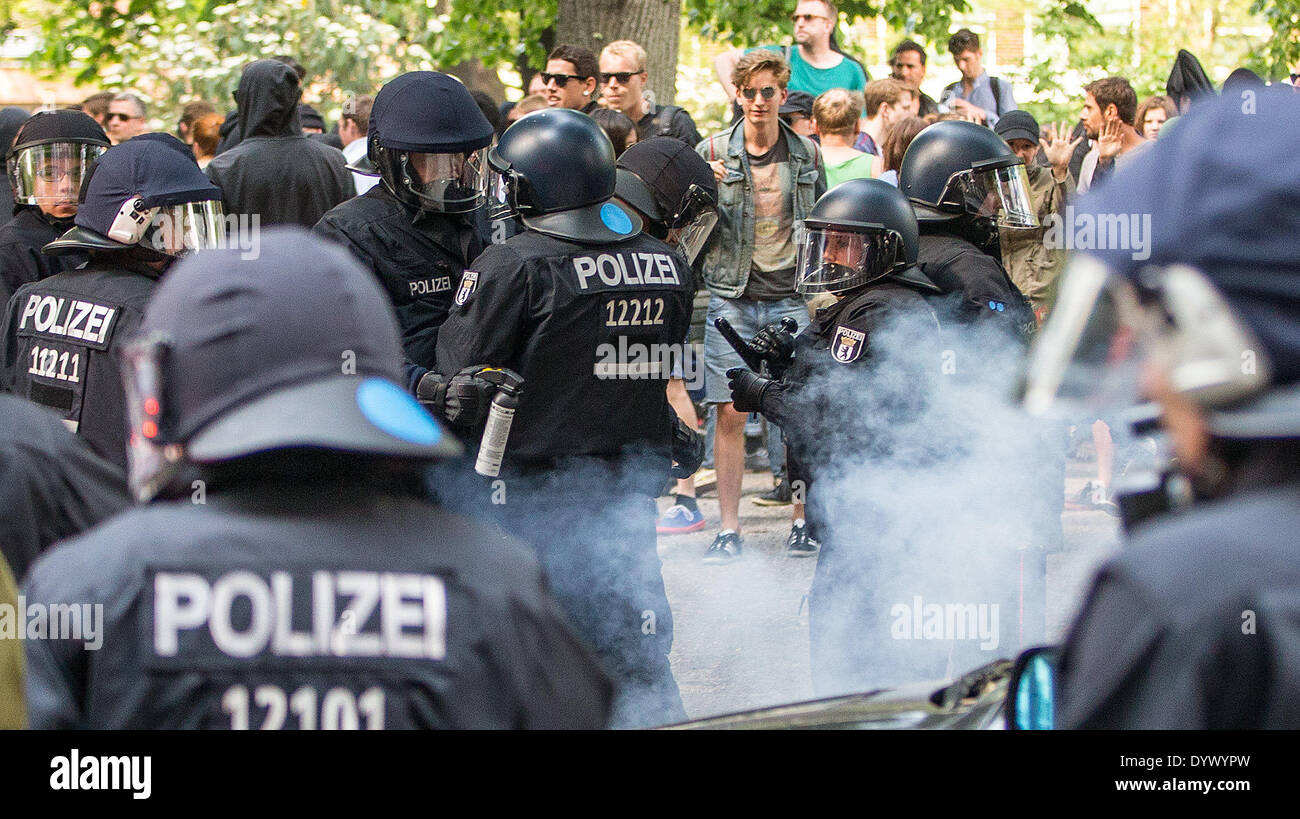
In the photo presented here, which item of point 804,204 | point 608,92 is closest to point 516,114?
point 608,92

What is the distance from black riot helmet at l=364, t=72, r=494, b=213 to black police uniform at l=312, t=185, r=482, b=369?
0.24 feet

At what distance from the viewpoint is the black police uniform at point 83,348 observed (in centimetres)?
372

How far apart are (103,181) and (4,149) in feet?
10.2

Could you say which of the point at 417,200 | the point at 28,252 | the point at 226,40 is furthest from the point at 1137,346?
the point at 226,40

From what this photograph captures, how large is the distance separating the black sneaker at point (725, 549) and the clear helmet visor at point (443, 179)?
276 centimetres

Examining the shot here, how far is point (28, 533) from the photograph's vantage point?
7.78 ft

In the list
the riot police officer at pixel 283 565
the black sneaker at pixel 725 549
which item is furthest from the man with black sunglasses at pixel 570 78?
the riot police officer at pixel 283 565

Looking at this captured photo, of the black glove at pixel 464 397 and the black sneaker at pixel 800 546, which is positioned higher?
the black glove at pixel 464 397

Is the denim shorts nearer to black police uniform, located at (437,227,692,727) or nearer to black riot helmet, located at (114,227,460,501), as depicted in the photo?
black police uniform, located at (437,227,692,727)

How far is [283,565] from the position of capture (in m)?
1.60

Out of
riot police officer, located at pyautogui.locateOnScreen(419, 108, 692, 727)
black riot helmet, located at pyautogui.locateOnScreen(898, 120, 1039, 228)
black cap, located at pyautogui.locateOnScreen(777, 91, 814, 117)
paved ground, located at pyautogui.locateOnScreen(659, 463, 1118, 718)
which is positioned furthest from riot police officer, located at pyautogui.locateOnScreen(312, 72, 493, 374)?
black cap, located at pyautogui.locateOnScreen(777, 91, 814, 117)

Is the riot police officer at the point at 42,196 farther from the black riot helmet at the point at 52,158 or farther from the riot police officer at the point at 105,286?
the riot police officer at the point at 105,286
